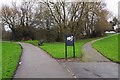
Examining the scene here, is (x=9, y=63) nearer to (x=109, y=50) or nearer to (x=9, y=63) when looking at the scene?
(x=9, y=63)

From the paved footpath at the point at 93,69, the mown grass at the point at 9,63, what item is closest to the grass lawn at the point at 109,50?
the paved footpath at the point at 93,69

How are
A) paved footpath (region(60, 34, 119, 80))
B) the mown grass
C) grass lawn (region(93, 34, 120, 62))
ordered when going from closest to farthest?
paved footpath (region(60, 34, 119, 80)) < the mown grass < grass lawn (region(93, 34, 120, 62))

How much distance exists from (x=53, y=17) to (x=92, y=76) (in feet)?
130

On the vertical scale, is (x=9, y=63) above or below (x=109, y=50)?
below

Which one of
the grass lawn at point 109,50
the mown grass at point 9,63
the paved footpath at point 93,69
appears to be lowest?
the paved footpath at point 93,69

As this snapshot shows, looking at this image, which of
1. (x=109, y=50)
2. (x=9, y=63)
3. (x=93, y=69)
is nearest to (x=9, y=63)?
(x=9, y=63)

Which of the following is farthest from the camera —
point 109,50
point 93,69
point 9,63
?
point 109,50

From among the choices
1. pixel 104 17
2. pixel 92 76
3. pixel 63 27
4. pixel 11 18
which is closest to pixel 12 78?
pixel 92 76

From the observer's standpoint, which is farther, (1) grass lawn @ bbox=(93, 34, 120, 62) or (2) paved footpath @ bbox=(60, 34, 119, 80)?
(1) grass lawn @ bbox=(93, 34, 120, 62)

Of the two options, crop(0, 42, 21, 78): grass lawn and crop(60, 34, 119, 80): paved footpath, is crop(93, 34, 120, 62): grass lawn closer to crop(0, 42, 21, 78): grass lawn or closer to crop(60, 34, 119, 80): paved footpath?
crop(60, 34, 119, 80): paved footpath

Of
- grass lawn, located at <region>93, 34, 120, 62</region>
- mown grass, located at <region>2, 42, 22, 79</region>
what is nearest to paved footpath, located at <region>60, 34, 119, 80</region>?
grass lawn, located at <region>93, 34, 120, 62</region>

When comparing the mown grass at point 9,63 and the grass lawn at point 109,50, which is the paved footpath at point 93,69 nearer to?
the grass lawn at point 109,50

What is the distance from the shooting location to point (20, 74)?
10781 mm

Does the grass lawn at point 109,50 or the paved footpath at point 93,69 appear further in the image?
the grass lawn at point 109,50
